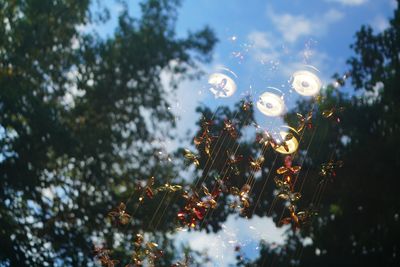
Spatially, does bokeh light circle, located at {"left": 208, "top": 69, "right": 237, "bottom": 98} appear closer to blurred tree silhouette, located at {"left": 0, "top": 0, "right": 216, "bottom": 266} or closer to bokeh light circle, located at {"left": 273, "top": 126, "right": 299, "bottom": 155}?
bokeh light circle, located at {"left": 273, "top": 126, "right": 299, "bottom": 155}

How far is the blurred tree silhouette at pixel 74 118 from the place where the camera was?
50.4ft

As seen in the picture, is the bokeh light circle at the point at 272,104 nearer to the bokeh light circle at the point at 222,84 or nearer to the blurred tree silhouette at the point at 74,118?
the bokeh light circle at the point at 222,84

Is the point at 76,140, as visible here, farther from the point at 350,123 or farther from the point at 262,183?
the point at 350,123

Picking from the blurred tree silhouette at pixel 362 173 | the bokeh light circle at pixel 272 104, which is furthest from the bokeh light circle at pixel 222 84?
the blurred tree silhouette at pixel 362 173

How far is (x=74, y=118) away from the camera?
52.1 feet

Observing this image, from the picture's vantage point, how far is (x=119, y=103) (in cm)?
1664

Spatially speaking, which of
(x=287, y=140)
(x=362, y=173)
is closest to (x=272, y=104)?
(x=287, y=140)

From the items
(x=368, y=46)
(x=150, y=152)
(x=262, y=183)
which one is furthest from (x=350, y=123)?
(x=150, y=152)

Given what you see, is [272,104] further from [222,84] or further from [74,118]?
[74,118]

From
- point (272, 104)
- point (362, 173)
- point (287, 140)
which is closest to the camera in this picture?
point (272, 104)

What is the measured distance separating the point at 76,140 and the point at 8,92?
3.12 m

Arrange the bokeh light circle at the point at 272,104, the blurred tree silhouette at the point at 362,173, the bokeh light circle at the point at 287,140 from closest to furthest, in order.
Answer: the bokeh light circle at the point at 272,104, the bokeh light circle at the point at 287,140, the blurred tree silhouette at the point at 362,173

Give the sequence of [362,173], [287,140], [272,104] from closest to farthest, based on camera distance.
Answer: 1. [272,104]
2. [287,140]
3. [362,173]

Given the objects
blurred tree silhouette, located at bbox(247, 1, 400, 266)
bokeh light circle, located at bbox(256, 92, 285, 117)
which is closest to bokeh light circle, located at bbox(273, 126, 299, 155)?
bokeh light circle, located at bbox(256, 92, 285, 117)
